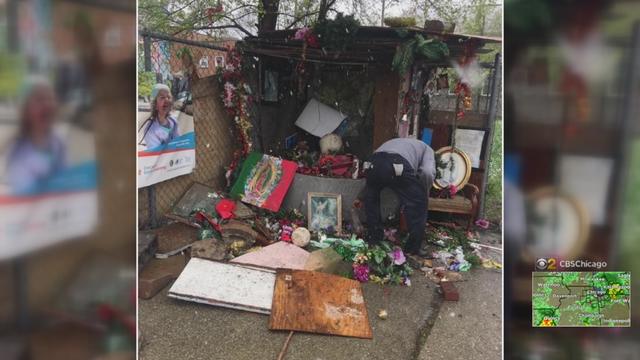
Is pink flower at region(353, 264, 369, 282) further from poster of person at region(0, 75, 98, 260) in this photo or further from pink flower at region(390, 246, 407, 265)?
poster of person at region(0, 75, 98, 260)

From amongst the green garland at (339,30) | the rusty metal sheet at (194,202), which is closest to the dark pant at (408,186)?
the green garland at (339,30)

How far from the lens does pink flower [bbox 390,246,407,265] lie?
4.45 metres

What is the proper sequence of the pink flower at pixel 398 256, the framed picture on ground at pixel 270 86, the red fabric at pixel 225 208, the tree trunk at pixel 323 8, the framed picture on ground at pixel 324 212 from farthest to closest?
the tree trunk at pixel 323 8 < the framed picture on ground at pixel 270 86 < the framed picture on ground at pixel 324 212 < the red fabric at pixel 225 208 < the pink flower at pixel 398 256

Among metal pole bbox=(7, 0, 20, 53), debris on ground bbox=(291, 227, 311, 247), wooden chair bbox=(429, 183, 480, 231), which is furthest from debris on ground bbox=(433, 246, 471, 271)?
metal pole bbox=(7, 0, 20, 53)

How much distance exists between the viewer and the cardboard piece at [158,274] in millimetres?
3531

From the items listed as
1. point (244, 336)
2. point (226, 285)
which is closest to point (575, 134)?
point (244, 336)

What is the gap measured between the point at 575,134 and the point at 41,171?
102 cm

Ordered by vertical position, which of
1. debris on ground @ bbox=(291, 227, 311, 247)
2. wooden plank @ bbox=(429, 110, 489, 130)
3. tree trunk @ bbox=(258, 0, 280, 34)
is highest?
tree trunk @ bbox=(258, 0, 280, 34)

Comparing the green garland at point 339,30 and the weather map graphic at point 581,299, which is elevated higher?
the green garland at point 339,30

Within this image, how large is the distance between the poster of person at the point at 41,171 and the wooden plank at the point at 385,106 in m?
5.88

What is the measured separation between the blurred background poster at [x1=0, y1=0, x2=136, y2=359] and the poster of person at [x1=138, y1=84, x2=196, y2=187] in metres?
3.49

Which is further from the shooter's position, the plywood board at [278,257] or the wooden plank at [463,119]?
the wooden plank at [463,119]

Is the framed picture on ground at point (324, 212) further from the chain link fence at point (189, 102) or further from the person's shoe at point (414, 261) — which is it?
the chain link fence at point (189, 102)

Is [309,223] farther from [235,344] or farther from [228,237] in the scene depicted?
[235,344]
